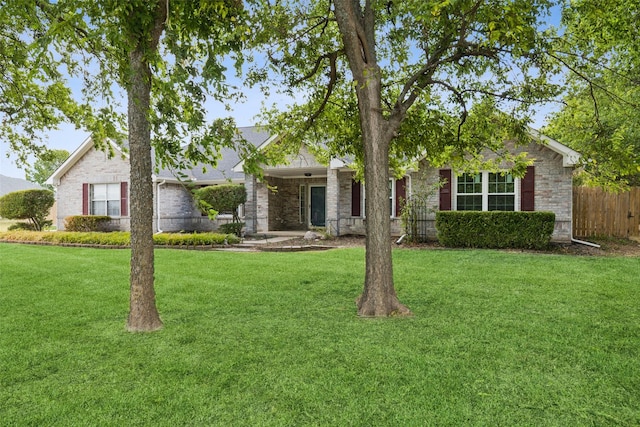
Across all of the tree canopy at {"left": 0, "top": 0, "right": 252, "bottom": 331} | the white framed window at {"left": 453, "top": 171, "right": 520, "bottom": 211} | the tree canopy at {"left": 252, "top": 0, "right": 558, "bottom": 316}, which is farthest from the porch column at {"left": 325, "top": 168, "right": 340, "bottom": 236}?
the tree canopy at {"left": 0, "top": 0, "right": 252, "bottom": 331}

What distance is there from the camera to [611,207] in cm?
1680

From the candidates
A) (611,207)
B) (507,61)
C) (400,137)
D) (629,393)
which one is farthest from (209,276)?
(611,207)

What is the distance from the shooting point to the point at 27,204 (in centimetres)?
2178

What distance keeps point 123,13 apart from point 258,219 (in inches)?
633

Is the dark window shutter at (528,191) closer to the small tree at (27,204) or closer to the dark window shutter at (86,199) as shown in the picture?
the dark window shutter at (86,199)

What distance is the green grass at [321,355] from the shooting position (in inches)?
129

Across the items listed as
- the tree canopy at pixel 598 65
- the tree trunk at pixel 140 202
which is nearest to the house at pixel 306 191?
the tree canopy at pixel 598 65

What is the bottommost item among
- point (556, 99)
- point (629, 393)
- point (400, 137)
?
point (629, 393)

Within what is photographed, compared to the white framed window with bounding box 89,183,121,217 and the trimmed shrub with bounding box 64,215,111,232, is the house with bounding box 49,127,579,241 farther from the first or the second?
the trimmed shrub with bounding box 64,215,111,232

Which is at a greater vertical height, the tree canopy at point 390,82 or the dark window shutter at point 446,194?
the tree canopy at point 390,82

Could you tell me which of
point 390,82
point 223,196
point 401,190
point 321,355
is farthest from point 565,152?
point 321,355

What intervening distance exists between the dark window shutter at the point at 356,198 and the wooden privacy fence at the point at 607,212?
8226 mm

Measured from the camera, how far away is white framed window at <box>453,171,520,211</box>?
15.0 meters

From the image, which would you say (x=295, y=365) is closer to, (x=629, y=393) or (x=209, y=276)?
(x=629, y=393)
